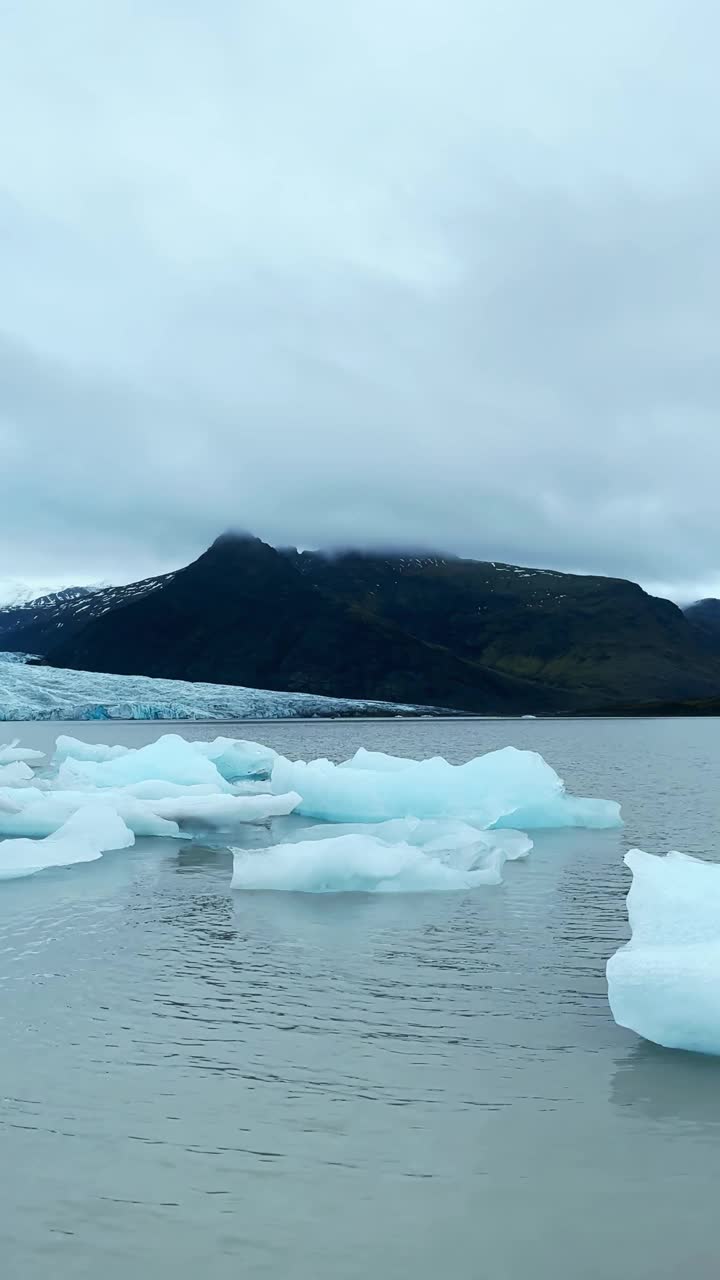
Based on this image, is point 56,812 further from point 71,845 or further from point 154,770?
point 154,770

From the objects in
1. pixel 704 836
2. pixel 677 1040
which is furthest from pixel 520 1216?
pixel 704 836

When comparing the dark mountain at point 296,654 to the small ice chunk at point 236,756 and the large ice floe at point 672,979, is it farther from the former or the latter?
the large ice floe at point 672,979

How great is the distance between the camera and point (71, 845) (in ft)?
44.5

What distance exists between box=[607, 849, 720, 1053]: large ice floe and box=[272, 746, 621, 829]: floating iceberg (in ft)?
32.4

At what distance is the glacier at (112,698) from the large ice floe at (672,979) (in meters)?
62.5

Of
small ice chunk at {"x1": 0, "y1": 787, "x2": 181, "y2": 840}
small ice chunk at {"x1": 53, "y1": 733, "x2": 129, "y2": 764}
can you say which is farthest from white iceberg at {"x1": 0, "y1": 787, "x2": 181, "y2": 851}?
small ice chunk at {"x1": 53, "y1": 733, "x2": 129, "y2": 764}

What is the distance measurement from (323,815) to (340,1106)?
14.1 meters

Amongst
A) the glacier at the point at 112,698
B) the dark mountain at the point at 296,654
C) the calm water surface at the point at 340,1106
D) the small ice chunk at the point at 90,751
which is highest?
the dark mountain at the point at 296,654

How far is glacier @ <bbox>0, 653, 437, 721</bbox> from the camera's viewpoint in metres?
66.2

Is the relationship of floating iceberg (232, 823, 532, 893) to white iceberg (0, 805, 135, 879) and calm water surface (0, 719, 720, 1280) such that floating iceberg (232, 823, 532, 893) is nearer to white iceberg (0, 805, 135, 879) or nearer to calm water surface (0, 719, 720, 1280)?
calm water surface (0, 719, 720, 1280)

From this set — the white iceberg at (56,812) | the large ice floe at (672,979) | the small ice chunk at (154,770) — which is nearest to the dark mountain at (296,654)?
the small ice chunk at (154,770)

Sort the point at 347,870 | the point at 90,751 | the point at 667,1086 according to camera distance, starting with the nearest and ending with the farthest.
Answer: the point at 667,1086
the point at 347,870
the point at 90,751

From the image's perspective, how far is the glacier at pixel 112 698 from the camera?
2606 inches

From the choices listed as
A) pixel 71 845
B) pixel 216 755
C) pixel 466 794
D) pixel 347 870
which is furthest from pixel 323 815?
pixel 347 870
